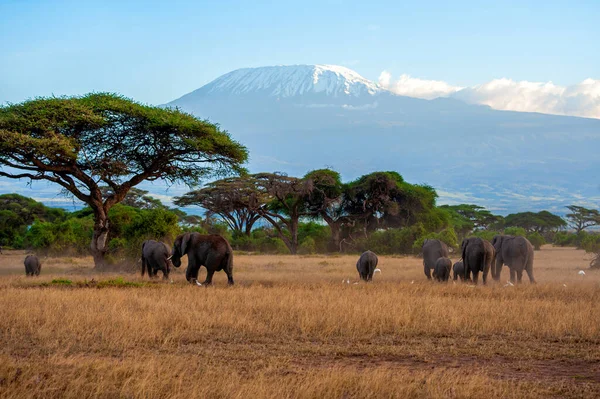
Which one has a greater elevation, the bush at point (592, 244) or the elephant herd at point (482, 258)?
the bush at point (592, 244)

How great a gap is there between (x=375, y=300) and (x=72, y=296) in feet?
21.3

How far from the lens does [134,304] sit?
13680mm

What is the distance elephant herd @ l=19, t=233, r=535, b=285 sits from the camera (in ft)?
62.1

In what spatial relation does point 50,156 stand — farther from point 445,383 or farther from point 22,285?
point 445,383

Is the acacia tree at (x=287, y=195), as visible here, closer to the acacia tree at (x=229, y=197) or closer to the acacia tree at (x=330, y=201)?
the acacia tree at (x=229, y=197)

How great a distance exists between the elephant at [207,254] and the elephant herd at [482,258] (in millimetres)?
6353

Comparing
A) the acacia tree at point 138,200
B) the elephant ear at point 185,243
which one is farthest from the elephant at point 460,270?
the acacia tree at point 138,200

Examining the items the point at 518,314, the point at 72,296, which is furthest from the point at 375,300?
the point at 72,296

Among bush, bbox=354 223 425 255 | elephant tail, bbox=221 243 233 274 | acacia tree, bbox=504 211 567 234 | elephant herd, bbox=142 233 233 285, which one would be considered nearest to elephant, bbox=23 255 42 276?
elephant herd, bbox=142 233 233 285

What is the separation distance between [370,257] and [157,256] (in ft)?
21.4

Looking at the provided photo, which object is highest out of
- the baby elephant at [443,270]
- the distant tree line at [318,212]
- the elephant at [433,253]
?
the distant tree line at [318,212]

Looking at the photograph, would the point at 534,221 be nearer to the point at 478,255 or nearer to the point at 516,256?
the point at 516,256

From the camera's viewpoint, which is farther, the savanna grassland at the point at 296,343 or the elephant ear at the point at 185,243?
the elephant ear at the point at 185,243

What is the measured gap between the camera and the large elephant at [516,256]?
21.3 m
